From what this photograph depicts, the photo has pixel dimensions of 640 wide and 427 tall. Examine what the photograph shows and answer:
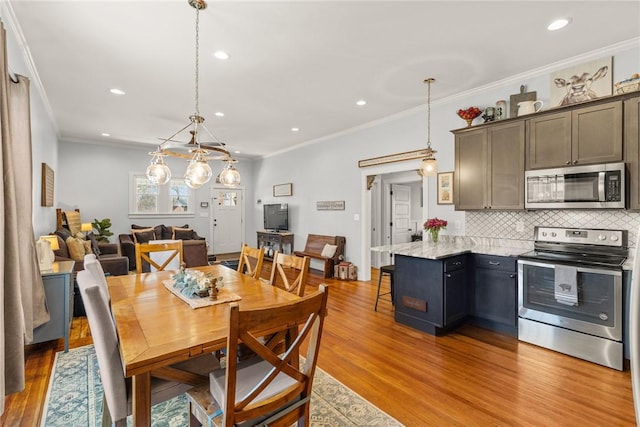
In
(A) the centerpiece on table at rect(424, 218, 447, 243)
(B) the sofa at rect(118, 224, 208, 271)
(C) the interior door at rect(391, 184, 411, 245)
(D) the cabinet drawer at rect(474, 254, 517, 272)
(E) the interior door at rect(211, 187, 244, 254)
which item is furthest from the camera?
(E) the interior door at rect(211, 187, 244, 254)

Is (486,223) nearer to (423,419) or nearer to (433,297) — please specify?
(433,297)

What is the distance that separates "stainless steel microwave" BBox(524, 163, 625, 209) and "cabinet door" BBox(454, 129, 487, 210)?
0.48 metres

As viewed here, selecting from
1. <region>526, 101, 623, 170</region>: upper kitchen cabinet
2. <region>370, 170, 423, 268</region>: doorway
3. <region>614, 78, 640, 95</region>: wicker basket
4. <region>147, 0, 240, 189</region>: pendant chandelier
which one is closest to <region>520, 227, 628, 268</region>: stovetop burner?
<region>526, 101, 623, 170</region>: upper kitchen cabinet

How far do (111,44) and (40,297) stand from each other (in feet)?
7.73

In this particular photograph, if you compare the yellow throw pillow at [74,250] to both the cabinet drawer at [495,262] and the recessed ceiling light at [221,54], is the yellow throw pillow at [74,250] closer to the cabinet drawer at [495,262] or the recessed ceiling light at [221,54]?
the recessed ceiling light at [221,54]

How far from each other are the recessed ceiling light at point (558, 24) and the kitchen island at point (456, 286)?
209 cm

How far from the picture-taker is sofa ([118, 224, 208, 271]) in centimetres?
549

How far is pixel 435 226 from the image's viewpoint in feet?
13.5

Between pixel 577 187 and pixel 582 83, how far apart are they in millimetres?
1108

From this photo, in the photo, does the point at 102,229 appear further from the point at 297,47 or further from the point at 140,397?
the point at 140,397

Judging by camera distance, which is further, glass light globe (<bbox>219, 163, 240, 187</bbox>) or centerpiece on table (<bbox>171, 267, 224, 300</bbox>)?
glass light globe (<bbox>219, 163, 240, 187</bbox>)

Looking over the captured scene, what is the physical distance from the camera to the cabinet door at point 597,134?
280 cm

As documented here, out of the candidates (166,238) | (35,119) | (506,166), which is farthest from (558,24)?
(166,238)

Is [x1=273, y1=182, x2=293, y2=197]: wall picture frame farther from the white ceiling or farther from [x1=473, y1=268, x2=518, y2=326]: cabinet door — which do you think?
[x1=473, y1=268, x2=518, y2=326]: cabinet door
